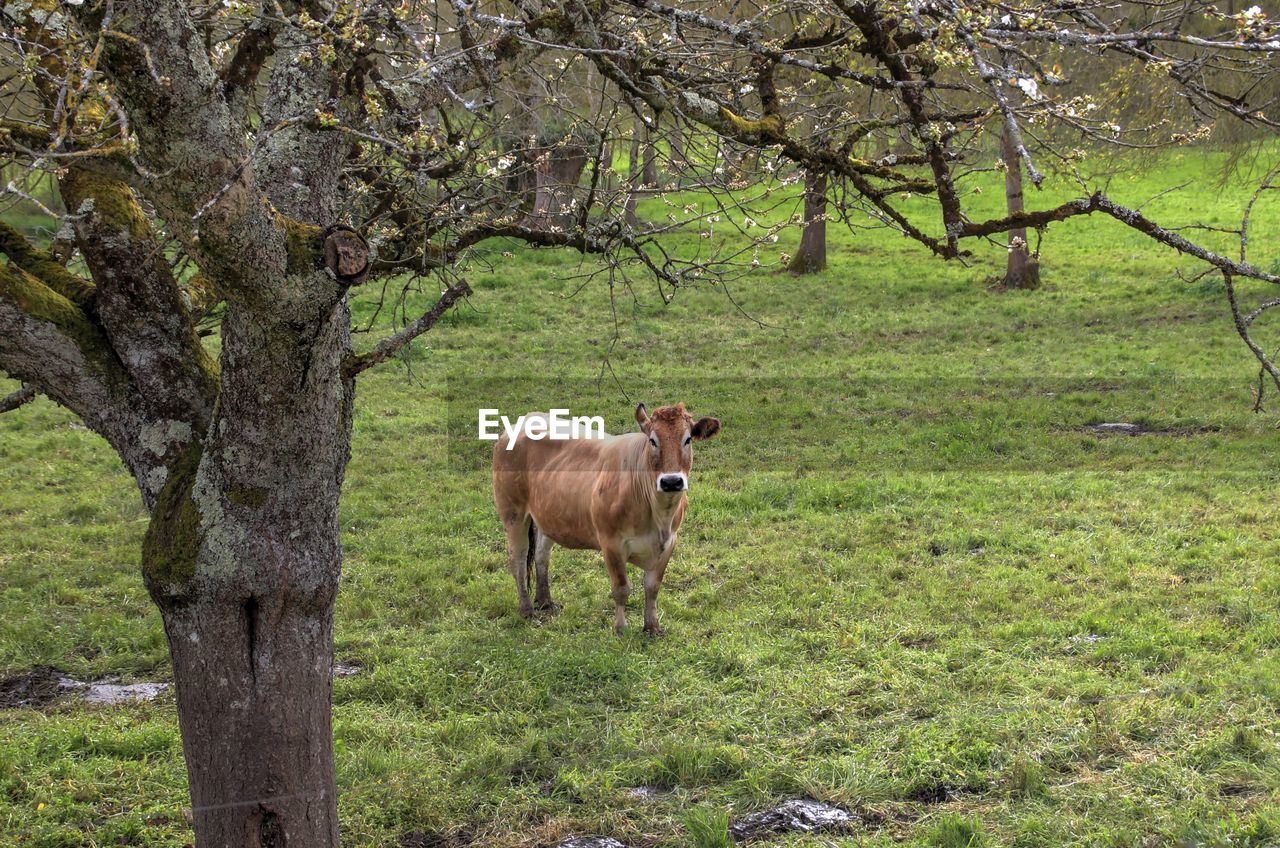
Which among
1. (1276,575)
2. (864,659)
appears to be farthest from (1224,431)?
(864,659)

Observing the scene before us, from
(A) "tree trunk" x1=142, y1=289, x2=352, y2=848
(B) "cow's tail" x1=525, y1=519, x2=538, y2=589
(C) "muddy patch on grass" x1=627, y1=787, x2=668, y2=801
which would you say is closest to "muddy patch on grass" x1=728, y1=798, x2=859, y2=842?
(C) "muddy patch on grass" x1=627, y1=787, x2=668, y2=801

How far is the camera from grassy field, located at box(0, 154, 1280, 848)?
6.31 metres

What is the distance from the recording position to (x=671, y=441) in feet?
30.0

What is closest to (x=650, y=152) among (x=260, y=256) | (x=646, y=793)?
(x=646, y=793)

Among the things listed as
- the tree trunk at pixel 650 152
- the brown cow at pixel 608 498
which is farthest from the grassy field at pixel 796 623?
the tree trunk at pixel 650 152

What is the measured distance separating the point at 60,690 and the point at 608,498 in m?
4.31

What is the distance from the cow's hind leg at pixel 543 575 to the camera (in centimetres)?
1005

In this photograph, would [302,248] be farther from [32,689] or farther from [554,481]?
[554,481]

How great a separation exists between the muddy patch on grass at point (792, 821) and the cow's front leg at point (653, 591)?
2970 mm

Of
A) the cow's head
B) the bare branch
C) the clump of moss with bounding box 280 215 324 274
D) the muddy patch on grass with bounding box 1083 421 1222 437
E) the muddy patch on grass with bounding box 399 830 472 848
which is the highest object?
the clump of moss with bounding box 280 215 324 274

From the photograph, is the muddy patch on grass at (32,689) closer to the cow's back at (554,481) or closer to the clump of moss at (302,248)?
the cow's back at (554,481)

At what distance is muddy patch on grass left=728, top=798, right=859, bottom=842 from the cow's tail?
4.35m

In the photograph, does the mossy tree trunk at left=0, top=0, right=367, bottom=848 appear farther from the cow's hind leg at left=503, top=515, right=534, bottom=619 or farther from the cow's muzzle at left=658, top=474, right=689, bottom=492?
the cow's hind leg at left=503, top=515, right=534, bottom=619

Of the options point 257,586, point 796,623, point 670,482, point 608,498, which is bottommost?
point 796,623
